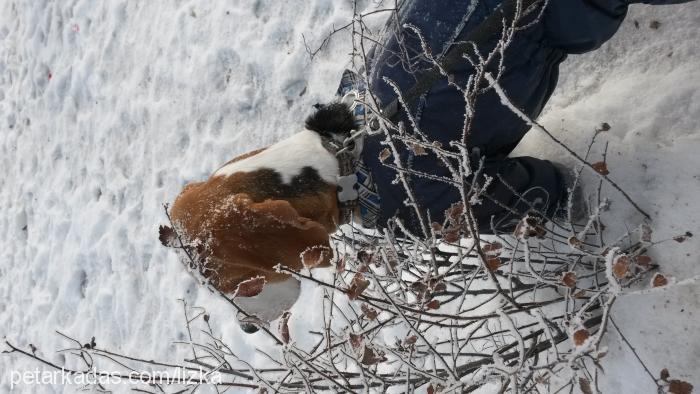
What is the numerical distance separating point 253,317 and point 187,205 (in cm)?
38

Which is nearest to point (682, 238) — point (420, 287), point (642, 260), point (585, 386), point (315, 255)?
point (642, 260)

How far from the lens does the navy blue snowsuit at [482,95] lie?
154 centimetres

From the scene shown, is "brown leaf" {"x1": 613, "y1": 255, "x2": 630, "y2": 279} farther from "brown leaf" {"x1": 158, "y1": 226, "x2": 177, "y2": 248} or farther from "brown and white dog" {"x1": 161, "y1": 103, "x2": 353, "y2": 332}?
"brown leaf" {"x1": 158, "y1": 226, "x2": 177, "y2": 248}

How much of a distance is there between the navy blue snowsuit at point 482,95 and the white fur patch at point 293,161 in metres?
0.14

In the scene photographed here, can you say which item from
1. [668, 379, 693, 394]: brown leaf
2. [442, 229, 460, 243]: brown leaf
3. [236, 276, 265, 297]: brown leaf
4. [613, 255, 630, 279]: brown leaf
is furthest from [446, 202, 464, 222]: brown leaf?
[668, 379, 693, 394]: brown leaf

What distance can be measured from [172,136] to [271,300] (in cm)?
280

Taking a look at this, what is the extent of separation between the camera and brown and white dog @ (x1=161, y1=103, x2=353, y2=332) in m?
1.46

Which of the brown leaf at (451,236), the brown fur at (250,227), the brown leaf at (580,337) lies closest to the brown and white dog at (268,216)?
the brown fur at (250,227)

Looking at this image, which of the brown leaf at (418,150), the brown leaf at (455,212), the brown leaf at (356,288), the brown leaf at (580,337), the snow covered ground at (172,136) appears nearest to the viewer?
the brown leaf at (580,337)

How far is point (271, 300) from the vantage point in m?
1.59

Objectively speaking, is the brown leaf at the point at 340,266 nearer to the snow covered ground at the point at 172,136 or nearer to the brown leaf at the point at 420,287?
the brown leaf at the point at 420,287

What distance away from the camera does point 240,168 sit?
165cm

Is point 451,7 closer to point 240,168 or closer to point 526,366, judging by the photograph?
point 240,168

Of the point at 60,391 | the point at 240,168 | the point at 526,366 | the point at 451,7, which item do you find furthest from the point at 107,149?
the point at 526,366
